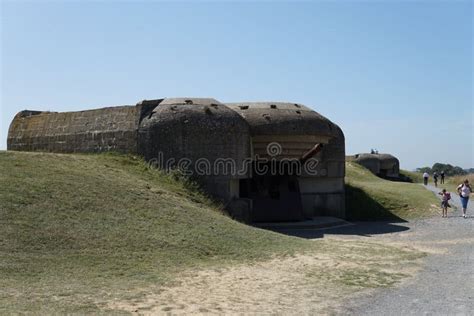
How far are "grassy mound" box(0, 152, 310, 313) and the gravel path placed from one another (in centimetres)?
255

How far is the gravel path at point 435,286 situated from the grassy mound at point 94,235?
2.55 metres

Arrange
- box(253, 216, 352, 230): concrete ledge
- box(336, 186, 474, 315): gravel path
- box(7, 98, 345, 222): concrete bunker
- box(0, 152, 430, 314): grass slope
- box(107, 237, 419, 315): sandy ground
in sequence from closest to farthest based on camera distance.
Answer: box(107, 237, 419, 315): sandy ground → box(336, 186, 474, 315): gravel path → box(0, 152, 430, 314): grass slope → box(7, 98, 345, 222): concrete bunker → box(253, 216, 352, 230): concrete ledge

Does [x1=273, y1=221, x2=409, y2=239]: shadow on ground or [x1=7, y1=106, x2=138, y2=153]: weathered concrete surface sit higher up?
[x1=7, y1=106, x2=138, y2=153]: weathered concrete surface

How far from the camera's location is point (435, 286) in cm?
776

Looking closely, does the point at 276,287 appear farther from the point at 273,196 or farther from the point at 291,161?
the point at 291,161

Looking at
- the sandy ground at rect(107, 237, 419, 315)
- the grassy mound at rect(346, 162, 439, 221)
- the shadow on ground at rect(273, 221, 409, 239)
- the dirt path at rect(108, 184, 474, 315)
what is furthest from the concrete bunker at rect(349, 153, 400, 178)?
the sandy ground at rect(107, 237, 419, 315)

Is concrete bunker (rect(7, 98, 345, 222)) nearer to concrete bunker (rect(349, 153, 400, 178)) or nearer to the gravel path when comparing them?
the gravel path

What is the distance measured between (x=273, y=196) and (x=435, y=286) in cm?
987

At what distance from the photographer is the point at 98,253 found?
825 cm

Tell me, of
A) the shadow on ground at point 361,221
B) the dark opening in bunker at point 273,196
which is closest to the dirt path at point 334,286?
the shadow on ground at point 361,221

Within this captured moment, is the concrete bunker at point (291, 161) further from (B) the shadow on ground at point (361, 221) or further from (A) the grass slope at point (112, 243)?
(A) the grass slope at point (112, 243)

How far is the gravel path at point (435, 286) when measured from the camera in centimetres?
642

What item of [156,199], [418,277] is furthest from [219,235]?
[418,277]

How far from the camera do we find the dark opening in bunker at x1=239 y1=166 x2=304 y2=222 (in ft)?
54.9
